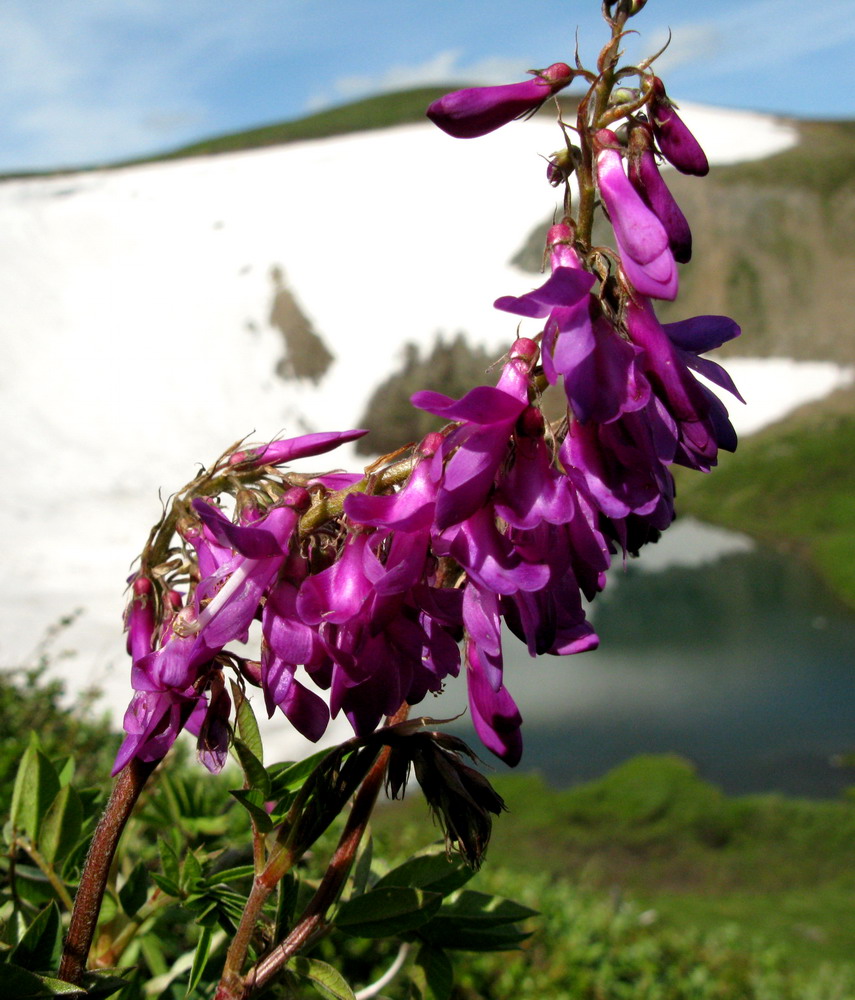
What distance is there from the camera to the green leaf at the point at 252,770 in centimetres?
84

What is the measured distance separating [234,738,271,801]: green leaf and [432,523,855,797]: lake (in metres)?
4.16

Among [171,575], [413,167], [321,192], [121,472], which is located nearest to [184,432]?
[121,472]

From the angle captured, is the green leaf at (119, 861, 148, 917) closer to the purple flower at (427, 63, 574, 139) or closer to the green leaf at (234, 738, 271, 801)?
the green leaf at (234, 738, 271, 801)

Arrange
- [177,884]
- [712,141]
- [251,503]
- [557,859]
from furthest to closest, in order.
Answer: [712,141]
[557,859]
[177,884]
[251,503]

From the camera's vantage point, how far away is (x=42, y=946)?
2.87 feet

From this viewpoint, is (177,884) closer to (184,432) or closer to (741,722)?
(741,722)

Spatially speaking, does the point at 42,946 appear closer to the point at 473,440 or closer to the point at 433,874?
the point at 433,874

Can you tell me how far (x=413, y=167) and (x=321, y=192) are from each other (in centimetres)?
122

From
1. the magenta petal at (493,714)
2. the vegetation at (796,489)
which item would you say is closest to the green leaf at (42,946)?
the magenta petal at (493,714)

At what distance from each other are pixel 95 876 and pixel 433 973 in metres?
0.43

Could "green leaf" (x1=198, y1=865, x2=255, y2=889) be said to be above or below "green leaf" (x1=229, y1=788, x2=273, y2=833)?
below

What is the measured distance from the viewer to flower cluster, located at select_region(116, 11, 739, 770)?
0.76 metres

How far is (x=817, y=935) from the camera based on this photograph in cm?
412

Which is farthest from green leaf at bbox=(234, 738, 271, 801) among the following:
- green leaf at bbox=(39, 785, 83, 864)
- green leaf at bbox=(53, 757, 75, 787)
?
green leaf at bbox=(53, 757, 75, 787)
